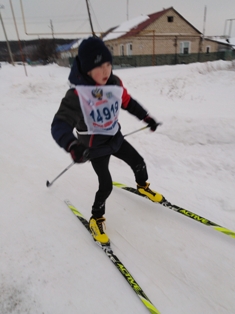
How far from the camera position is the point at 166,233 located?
2297mm

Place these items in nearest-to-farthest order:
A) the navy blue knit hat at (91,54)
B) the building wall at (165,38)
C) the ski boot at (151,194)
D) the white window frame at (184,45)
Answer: the navy blue knit hat at (91,54), the ski boot at (151,194), the building wall at (165,38), the white window frame at (184,45)

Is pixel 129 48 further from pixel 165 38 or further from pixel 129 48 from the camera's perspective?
pixel 165 38

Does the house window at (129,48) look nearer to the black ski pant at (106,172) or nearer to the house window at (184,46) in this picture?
the house window at (184,46)

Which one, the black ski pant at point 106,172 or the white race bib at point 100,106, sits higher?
the white race bib at point 100,106

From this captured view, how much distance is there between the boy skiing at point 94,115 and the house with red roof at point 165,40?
65.6ft

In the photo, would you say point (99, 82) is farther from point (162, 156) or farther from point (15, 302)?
point (162, 156)

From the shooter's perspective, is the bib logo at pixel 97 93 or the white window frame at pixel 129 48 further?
the white window frame at pixel 129 48

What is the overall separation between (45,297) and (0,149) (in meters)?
3.24

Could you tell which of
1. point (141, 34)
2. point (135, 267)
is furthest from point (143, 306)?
point (141, 34)

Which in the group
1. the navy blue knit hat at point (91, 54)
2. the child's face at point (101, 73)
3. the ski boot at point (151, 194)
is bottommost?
the ski boot at point (151, 194)

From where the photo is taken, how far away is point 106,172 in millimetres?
2186

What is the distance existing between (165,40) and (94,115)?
25234mm

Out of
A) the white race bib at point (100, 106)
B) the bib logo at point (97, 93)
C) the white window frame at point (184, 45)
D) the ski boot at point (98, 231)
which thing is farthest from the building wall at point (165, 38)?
the ski boot at point (98, 231)

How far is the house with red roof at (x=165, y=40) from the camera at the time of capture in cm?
2158
